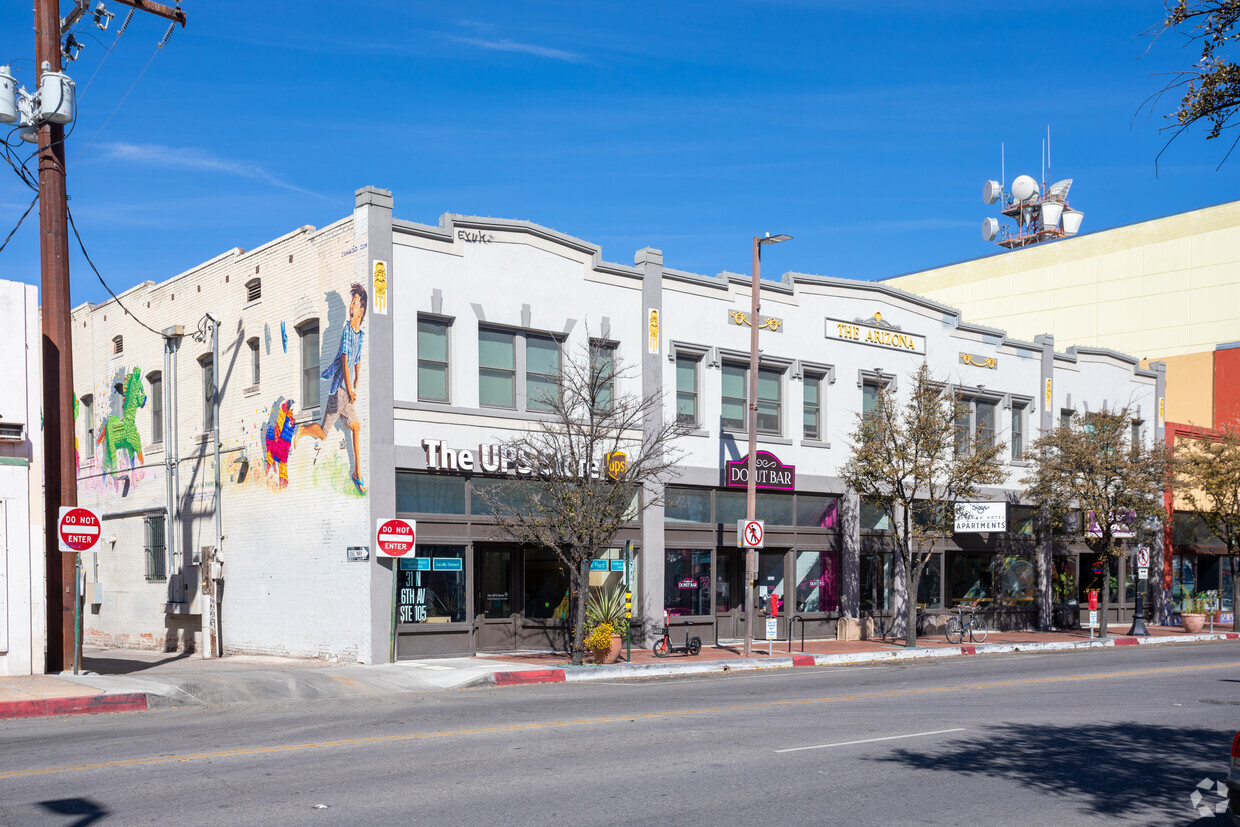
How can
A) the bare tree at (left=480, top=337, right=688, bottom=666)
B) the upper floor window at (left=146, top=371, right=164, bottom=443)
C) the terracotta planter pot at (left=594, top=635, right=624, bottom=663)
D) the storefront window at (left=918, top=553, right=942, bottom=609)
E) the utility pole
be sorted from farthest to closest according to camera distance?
the storefront window at (left=918, top=553, right=942, bottom=609) → the upper floor window at (left=146, top=371, right=164, bottom=443) → the terracotta planter pot at (left=594, top=635, right=624, bottom=663) → the bare tree at (left=480, top=337, right=688, bottom=666) → the utility pole

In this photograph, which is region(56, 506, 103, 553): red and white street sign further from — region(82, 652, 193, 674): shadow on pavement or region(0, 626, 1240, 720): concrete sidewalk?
region(82, 652, 193, 674): shadow on pavement

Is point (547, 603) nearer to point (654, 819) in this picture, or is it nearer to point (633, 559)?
point (633, 559)

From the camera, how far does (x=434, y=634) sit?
75.4 ft

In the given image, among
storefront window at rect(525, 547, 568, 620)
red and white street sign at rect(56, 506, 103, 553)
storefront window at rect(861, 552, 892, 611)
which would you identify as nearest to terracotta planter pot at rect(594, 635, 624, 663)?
storefront window at rect(525, 547, 568, 620)

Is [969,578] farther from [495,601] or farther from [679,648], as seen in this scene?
[495,601]

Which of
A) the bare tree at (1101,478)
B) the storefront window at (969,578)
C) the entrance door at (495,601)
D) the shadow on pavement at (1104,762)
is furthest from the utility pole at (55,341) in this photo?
the bare tree at (1101,478)

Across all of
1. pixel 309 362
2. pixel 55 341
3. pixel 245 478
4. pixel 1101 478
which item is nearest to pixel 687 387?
pixel 309 362

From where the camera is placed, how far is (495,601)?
24328mm

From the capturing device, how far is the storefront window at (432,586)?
22.7 meters

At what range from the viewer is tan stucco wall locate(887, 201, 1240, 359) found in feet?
173

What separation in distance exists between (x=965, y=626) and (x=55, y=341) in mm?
23569

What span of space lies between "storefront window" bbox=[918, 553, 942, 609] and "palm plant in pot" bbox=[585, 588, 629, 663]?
41.3 ft

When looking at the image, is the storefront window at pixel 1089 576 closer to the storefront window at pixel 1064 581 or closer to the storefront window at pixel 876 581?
the storefront window at pixel 1064 581

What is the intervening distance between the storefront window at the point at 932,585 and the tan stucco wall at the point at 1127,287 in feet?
87.6
